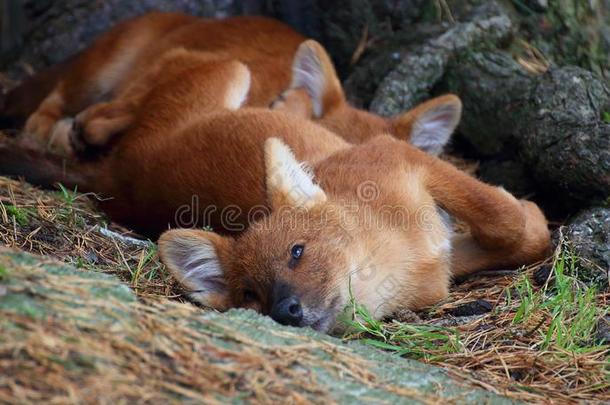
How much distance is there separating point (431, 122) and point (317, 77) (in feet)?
3.39

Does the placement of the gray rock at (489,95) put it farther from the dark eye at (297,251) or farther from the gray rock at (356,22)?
the dark eye at (297,251)

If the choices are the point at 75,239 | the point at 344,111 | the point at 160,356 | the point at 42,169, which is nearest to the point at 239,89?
the point at 344,111

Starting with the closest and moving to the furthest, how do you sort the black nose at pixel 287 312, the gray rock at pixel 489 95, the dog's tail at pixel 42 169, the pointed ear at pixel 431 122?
the black nose at pixel 287 312
the dog's tail at pixel 42 169
the pointed ear at pixel 431 122
the gray rock at pixel 489 95

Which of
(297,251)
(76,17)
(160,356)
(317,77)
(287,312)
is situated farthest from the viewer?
(76,17)

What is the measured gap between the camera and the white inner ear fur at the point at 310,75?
710 centimetres

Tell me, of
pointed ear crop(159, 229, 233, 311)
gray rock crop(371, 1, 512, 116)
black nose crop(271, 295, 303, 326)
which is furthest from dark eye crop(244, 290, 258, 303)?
gray rock crop(371, 1, 512, 116)

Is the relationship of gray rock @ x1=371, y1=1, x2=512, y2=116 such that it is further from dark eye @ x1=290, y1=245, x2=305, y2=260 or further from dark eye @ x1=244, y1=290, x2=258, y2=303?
dark eye @ x1=244, y1=290, x2=258, y2=303

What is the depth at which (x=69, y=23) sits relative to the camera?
28.6ft

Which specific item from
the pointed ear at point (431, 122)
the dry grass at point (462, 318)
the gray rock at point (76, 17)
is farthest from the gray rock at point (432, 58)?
the dry grass at point (462, 318)

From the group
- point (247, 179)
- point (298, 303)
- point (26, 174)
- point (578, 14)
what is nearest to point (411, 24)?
point (578, 14)

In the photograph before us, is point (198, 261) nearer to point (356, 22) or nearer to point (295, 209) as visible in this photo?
point (295, 209)

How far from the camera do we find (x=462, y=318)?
4809 mm

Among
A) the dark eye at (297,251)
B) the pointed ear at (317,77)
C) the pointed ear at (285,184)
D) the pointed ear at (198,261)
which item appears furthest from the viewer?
the pointed ear at (317,77)

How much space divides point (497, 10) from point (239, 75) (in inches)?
85.3
